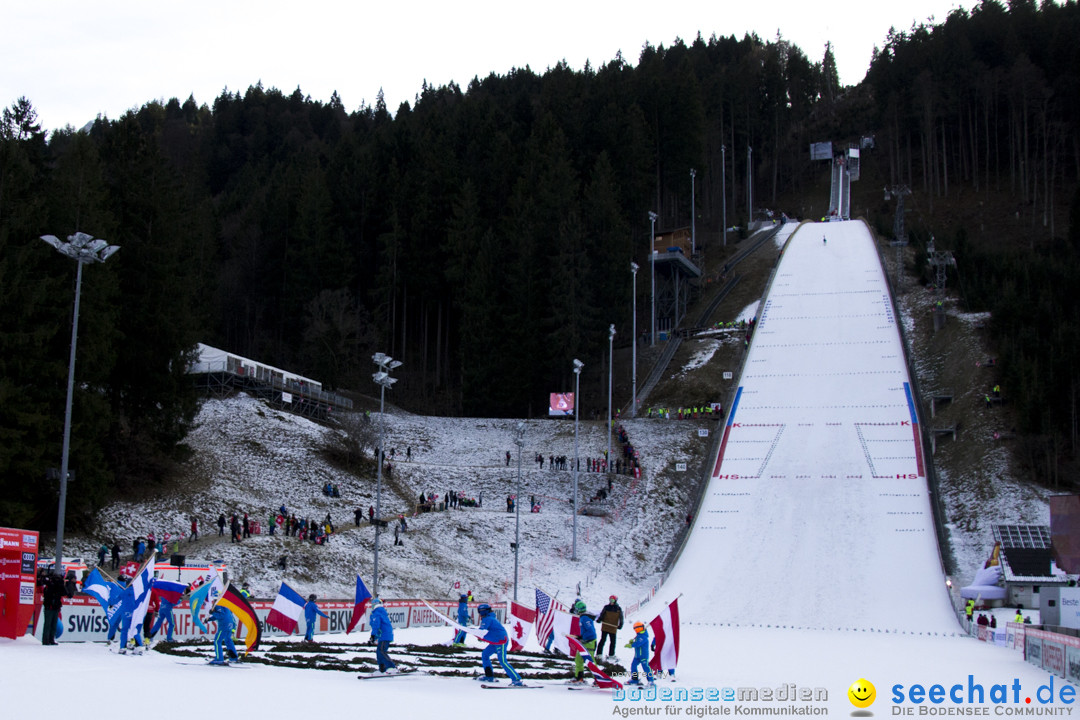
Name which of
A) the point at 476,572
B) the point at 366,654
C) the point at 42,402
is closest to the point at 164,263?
the point at 42,402

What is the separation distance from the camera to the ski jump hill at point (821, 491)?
33656 mm

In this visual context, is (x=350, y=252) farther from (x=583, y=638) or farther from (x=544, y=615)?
(x=583, y=638)

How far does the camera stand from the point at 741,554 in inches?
1515

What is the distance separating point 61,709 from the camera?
33.6ft

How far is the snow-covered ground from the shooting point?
42.8 feet

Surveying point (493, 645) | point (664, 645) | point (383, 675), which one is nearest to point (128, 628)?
point (383, 675)

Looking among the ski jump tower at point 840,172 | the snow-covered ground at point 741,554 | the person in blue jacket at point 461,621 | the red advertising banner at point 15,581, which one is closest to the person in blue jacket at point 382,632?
the snow-covered ground at point 741,554

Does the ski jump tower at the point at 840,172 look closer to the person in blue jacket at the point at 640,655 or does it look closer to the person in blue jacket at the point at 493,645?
the person in blue jacket at the point at 640,655

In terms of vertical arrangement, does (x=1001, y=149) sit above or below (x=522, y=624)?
above

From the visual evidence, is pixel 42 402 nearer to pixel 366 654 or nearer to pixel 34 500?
pixel 34 500

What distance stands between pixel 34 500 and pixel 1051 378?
43715 millimetres

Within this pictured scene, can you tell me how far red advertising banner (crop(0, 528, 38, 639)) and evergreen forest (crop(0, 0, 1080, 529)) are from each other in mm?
11629

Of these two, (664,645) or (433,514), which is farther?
(433,514)

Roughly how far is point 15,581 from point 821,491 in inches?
1319
